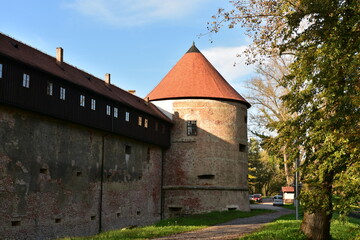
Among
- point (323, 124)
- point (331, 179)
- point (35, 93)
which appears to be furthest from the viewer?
point (35, 93)

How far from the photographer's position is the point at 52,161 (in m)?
17.8

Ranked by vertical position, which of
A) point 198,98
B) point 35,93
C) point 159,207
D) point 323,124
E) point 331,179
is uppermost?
point 198,98

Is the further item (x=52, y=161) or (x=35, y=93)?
(x=52, y=161)

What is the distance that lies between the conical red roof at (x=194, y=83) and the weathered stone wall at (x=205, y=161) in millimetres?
576

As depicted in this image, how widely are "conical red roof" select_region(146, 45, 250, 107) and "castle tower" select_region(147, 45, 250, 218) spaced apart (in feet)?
0.22

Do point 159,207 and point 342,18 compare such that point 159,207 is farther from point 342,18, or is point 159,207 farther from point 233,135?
point 342,18

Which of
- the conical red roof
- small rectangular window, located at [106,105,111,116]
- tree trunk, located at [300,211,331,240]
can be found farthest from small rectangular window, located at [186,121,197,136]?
tree trunk, located at [300,211,331,240]

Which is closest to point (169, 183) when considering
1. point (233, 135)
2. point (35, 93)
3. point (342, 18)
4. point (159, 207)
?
point (159, 207)

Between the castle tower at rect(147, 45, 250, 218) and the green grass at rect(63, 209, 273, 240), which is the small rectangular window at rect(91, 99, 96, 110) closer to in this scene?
the green grass at rect(63, 209, 273, 240)

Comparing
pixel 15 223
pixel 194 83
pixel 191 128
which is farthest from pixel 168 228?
pixel 194 83

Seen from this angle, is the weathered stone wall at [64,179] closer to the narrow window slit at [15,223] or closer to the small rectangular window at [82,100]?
the narrow window slit at [15,223]

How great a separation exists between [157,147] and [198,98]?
174 inches

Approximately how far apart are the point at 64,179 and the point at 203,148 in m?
12.1

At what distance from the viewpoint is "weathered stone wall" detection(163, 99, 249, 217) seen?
28250 millimetres
